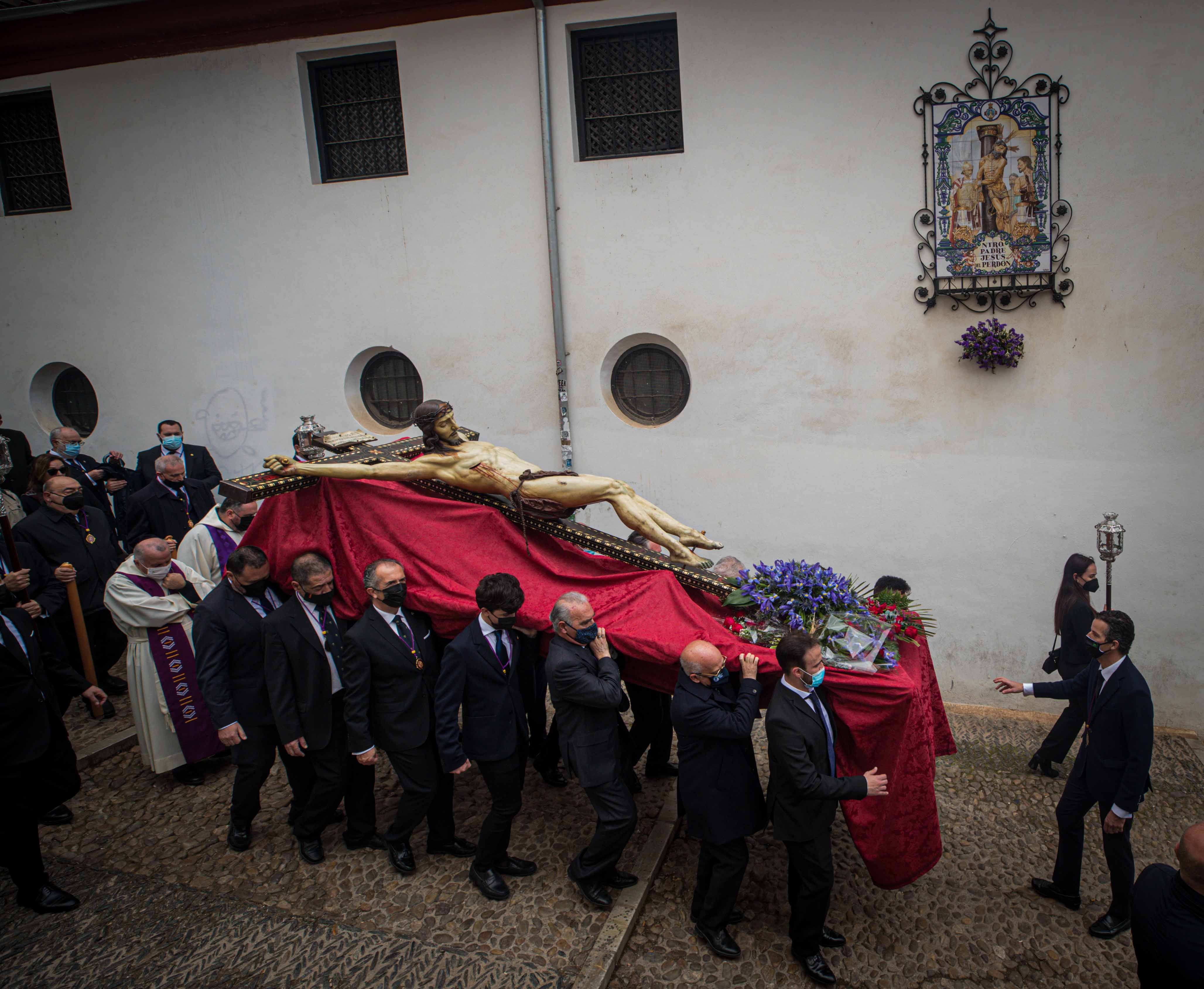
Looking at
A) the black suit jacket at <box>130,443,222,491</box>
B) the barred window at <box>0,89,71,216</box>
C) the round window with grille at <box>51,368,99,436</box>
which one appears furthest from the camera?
the round window with grille at <box>51,368,99,436</box>

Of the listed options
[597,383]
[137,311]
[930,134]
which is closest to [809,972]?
[597,383]

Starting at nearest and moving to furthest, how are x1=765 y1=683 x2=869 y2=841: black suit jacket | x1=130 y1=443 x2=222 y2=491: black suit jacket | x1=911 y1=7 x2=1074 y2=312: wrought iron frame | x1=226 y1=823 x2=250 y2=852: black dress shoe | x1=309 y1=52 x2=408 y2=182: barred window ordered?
x1=765 y1=683 x2=869 y2=841: black suit jacket
x1=226 y1=823 x2=250 y2=852: black dress shoe
x1=911 y1=7 x2=1074 y2=312: wrought iron frame
x1=309 y1=52 x2=408 y2=182: barred window
x1=130 y1=443 x2=222 y2=491: black suit jacket

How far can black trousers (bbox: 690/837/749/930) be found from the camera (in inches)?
165

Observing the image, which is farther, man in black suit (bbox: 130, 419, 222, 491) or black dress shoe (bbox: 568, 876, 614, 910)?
man in black suit (bbox: 130, 419, 222, 491)

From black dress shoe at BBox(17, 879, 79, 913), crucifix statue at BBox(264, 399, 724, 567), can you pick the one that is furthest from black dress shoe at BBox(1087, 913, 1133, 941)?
black dress shoe at BBox(17, 879, 79, 913)

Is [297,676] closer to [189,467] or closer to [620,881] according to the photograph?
[620,881]

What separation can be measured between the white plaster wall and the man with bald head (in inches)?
181

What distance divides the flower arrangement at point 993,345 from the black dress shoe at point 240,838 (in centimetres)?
645

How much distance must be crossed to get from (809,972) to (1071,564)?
379cm

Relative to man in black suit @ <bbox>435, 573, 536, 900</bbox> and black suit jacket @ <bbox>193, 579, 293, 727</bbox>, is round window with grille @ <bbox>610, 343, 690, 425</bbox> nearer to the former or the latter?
man in black suit @ <bbox>435, 573, 536, 900</bbox>

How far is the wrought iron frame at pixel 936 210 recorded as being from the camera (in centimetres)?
668

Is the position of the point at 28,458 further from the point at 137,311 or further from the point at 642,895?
the point at 642,895

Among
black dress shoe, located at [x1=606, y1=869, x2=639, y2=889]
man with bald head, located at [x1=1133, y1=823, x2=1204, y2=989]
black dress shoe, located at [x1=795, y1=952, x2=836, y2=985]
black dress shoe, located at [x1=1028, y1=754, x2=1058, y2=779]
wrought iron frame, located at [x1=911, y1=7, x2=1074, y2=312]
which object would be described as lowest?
black dress shoe, located at [x1=1028, y1=754, x2=1058, y2=779]

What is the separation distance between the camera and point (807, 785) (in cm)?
387
